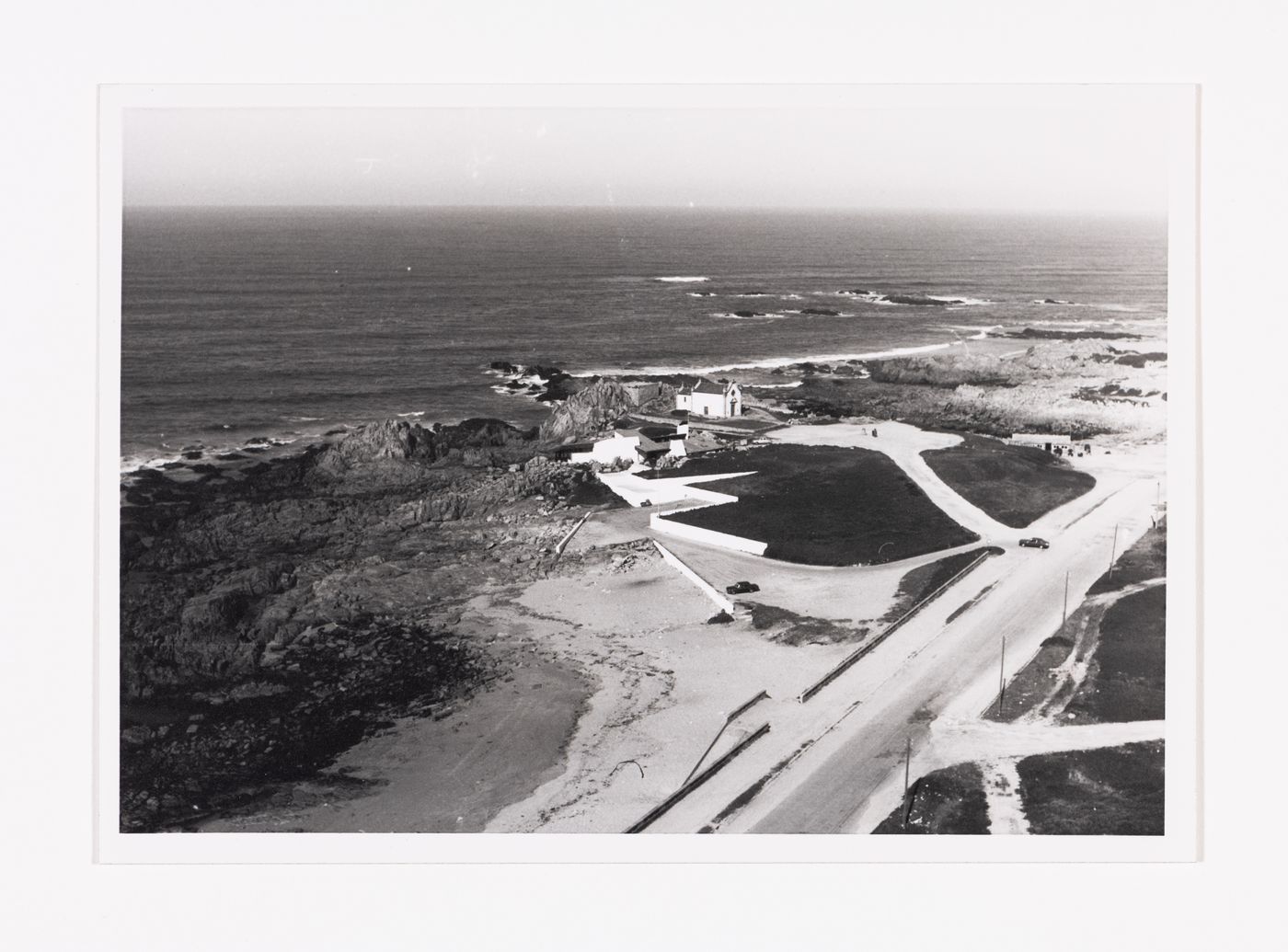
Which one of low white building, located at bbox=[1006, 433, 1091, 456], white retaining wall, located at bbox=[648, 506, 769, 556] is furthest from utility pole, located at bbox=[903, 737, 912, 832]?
low white building, located at bbox=[1006, 433, 1091, 456]

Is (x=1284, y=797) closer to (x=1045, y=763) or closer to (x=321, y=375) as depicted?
(x=1045, y=763)

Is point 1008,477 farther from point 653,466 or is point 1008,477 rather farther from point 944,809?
point 944,809

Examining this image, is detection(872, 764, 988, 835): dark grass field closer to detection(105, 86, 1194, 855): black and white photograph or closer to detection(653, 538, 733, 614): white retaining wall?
detection(105, 86, 1194, 855): black and white photograph

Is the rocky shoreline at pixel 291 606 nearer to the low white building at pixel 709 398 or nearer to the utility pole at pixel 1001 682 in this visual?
the low white building at pixel 709 398

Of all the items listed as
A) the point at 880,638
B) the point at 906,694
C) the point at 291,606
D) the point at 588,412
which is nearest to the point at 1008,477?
the point at 880,638

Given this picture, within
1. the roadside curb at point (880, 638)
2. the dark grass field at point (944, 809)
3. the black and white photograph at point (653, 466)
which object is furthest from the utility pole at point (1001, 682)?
the roadside curb at point (880, 638)
